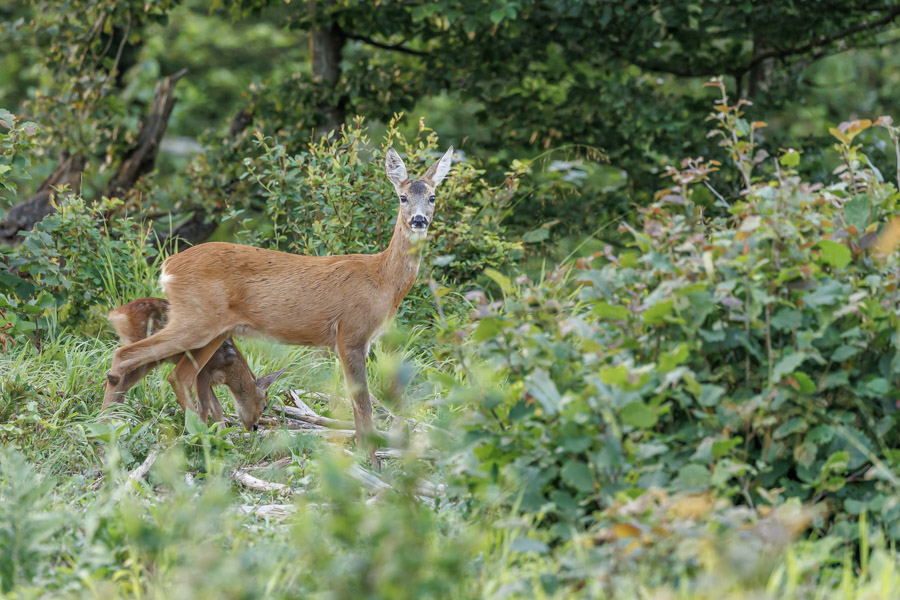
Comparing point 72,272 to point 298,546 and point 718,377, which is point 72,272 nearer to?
point 298,546

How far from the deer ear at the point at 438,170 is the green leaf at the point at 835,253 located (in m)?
2.74

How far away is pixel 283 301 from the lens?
5.85 meters

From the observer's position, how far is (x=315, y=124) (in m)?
9.62

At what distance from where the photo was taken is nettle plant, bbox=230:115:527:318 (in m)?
6.91

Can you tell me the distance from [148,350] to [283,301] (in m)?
0.73

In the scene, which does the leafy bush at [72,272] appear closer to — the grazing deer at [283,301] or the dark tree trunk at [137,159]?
the grazing deer at [283,301]

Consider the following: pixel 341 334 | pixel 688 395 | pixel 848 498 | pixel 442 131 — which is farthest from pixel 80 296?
pixel 442 131

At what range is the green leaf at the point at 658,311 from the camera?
12.3ft

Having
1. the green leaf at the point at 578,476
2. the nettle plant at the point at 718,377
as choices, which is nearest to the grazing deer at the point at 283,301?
the nettle plant at the point at 718,377

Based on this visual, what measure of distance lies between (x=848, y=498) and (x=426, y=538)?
1484 mm

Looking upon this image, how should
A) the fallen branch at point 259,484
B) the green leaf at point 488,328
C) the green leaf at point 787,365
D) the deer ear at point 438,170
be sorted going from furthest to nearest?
the deer ear at point 438,170 → the fallen branch at point 259,484 → the green leaf at point 488,328 → the green leaf at point 787,365

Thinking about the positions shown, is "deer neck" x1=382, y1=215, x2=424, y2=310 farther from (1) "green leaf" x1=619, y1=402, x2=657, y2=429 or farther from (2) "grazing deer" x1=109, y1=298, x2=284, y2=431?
(1) "green leaf" x1=619, y1=402, x2=657, y2=429

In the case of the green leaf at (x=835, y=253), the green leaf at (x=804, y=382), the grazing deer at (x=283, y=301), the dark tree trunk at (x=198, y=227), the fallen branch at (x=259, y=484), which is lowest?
the dark tree trunk at (x=198, y=227)

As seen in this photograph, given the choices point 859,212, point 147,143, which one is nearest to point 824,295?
point 859,212
